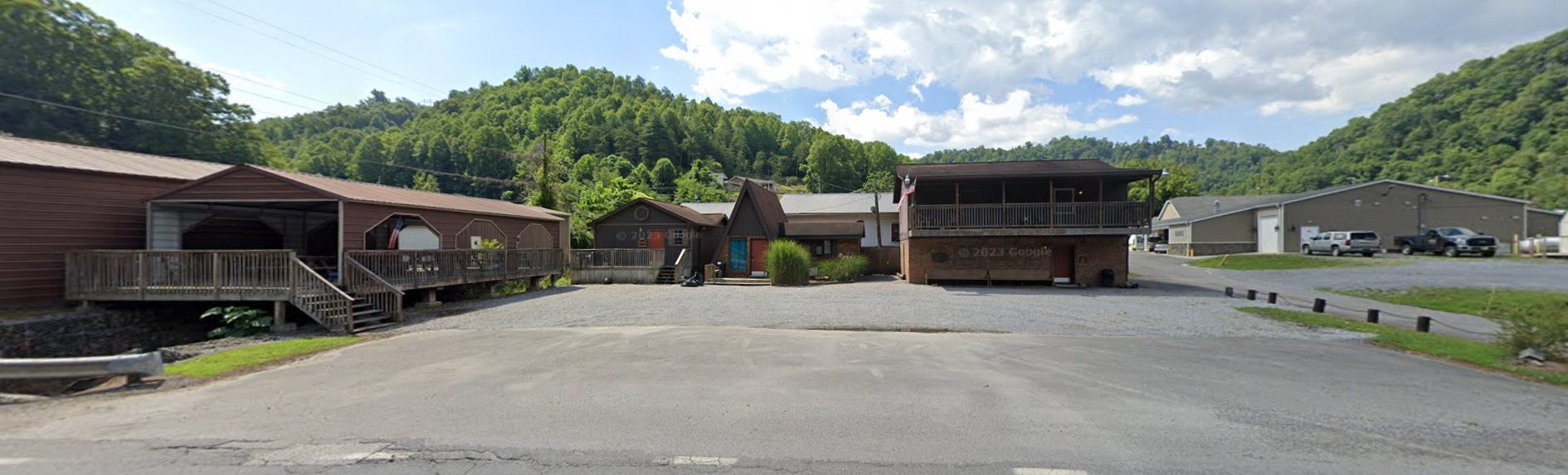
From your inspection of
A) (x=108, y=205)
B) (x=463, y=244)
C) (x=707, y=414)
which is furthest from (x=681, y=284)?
(x=707, y=414)

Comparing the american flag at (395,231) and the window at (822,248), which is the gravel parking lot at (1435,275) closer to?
the window at (822,248)

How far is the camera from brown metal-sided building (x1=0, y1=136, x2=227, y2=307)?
1257 cm

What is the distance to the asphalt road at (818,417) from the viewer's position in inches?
174

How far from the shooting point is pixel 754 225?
2706 cm

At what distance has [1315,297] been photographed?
18.7 meters

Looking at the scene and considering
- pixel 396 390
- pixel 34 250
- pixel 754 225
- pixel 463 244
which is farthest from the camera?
pixel 754 225

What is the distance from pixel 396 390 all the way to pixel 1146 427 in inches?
322

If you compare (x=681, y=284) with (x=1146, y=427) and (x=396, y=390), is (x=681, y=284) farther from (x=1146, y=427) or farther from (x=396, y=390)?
(x=1146, y=427)

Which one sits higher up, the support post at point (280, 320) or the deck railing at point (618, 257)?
the deck railing at point (618, 257)

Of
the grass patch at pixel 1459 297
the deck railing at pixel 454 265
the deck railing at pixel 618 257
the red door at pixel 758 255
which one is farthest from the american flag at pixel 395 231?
the grass patch at pixel 1459 297

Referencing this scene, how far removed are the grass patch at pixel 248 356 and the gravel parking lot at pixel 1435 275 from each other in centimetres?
3127

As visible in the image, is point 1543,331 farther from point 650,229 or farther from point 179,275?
point 179,275

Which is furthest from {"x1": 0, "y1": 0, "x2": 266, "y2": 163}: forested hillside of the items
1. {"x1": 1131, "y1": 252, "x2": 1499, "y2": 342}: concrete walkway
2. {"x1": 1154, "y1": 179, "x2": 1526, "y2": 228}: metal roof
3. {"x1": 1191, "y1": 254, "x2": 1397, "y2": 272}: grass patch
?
{"x1": 1154, "y1": 179, "x2": 1526, "y2": 228}: metal roof

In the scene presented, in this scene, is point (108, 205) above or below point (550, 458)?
above
